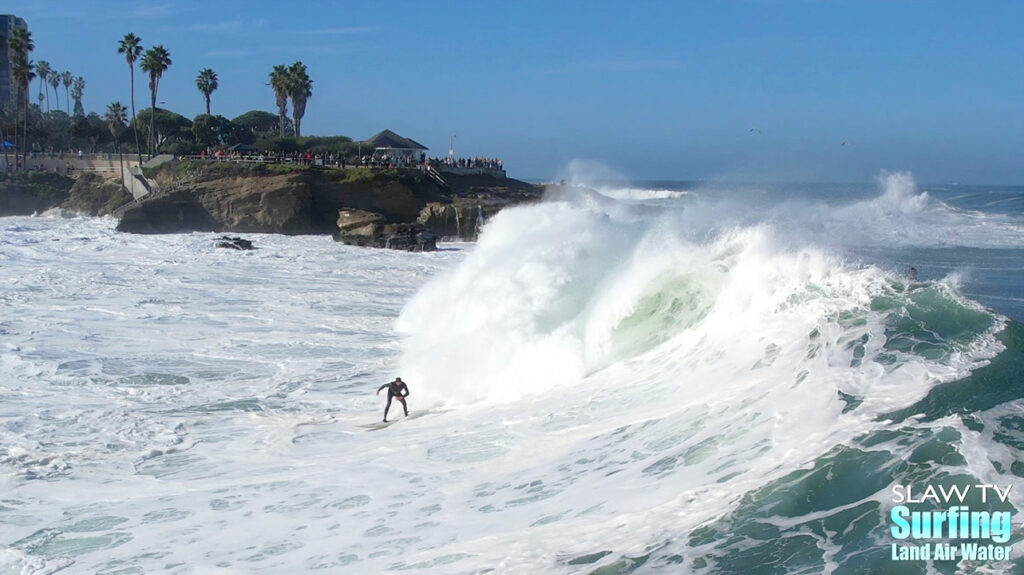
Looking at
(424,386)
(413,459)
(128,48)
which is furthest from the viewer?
(128,48)

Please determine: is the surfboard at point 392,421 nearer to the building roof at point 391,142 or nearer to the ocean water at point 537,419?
the ocean water at point 537,419

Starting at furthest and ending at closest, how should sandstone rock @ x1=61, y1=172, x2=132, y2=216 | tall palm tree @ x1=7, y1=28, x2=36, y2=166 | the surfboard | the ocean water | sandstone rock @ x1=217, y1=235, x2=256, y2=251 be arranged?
1. tall palm tree @ x1=7, y1=28, x2=36, y2=166
2. sandstone rock @ x1=61, y1=172, x2=132, y2=216
3. sandstone rock @ x1=217, y1=235, x2=256, y2=251
4. the surfboard
5. the ocean water

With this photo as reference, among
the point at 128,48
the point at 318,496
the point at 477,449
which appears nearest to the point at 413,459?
the point at 477,449

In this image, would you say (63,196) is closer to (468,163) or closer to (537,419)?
(468,163)

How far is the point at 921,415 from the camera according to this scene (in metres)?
8.82

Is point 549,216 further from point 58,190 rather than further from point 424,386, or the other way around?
point 58,190

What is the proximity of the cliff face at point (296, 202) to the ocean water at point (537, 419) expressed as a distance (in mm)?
22066

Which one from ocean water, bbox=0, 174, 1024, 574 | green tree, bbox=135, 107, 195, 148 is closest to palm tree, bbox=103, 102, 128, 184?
green tree, bbox=135, 107, 195, 148

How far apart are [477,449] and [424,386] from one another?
4.14 metres

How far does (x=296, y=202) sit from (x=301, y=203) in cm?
27

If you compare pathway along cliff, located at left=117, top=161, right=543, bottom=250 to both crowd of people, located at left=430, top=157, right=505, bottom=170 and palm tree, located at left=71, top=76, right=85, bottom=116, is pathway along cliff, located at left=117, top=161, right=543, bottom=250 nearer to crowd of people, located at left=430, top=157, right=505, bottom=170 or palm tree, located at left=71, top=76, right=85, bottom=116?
crowd of people, located at left=430, top=157, right=505, bottom=170

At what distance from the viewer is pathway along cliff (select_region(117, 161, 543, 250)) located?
44.1 m

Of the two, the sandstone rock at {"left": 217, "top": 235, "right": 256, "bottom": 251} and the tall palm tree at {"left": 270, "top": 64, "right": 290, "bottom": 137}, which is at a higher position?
the tall palm tree at {"left": 270, "top": 64, "right": 290, "bottom": 137}

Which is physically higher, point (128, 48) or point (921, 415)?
point (128, 48)
